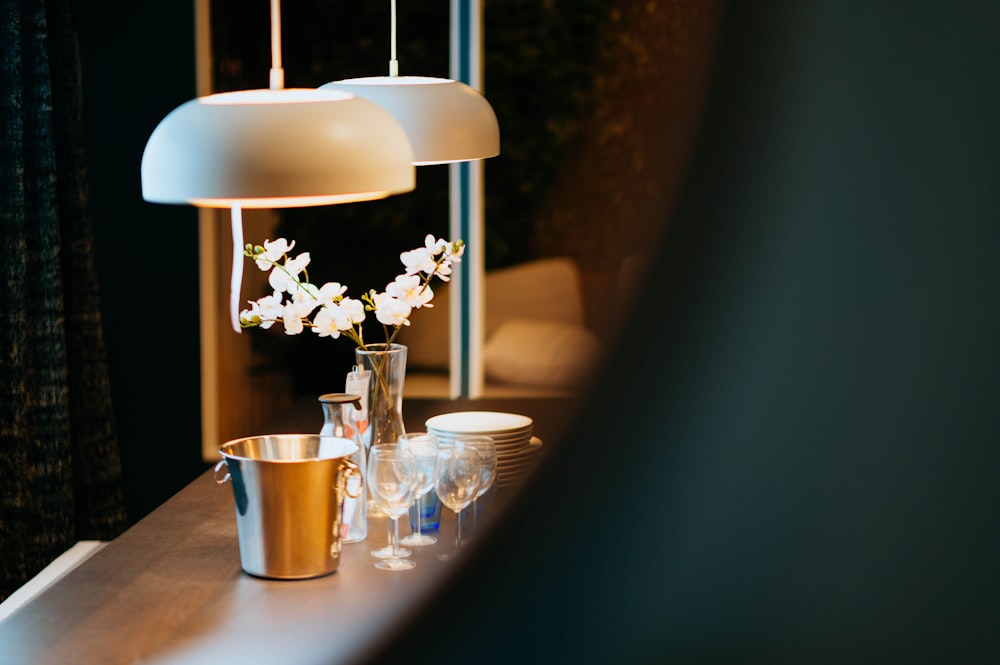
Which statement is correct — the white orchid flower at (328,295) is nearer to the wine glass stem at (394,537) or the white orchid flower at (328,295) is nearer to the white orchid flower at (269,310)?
the white orchid flower at (269,310)

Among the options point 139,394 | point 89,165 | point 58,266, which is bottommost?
point 139,394

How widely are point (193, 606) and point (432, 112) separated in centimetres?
75

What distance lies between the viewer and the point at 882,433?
363 mm

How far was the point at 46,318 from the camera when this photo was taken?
9.95 ft

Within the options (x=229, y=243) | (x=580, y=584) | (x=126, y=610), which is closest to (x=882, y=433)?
(x=580, y=584)

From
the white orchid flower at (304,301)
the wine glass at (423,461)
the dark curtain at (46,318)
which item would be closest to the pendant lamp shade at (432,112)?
the white orchid flower at (304,301)

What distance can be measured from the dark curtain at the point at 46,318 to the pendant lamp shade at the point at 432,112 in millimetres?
1640

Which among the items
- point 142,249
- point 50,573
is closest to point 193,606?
point 50,573

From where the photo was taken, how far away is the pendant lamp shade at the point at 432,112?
163 cm

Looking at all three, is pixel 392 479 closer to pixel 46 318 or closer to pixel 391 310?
pixel 391 310

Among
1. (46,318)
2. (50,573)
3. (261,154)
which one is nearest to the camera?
(261,154)

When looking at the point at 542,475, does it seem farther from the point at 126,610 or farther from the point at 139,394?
the point at 139,394

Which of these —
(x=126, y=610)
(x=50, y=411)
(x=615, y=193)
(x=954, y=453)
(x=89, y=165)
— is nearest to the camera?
(x=954, y=453)

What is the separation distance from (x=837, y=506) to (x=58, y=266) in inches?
118
